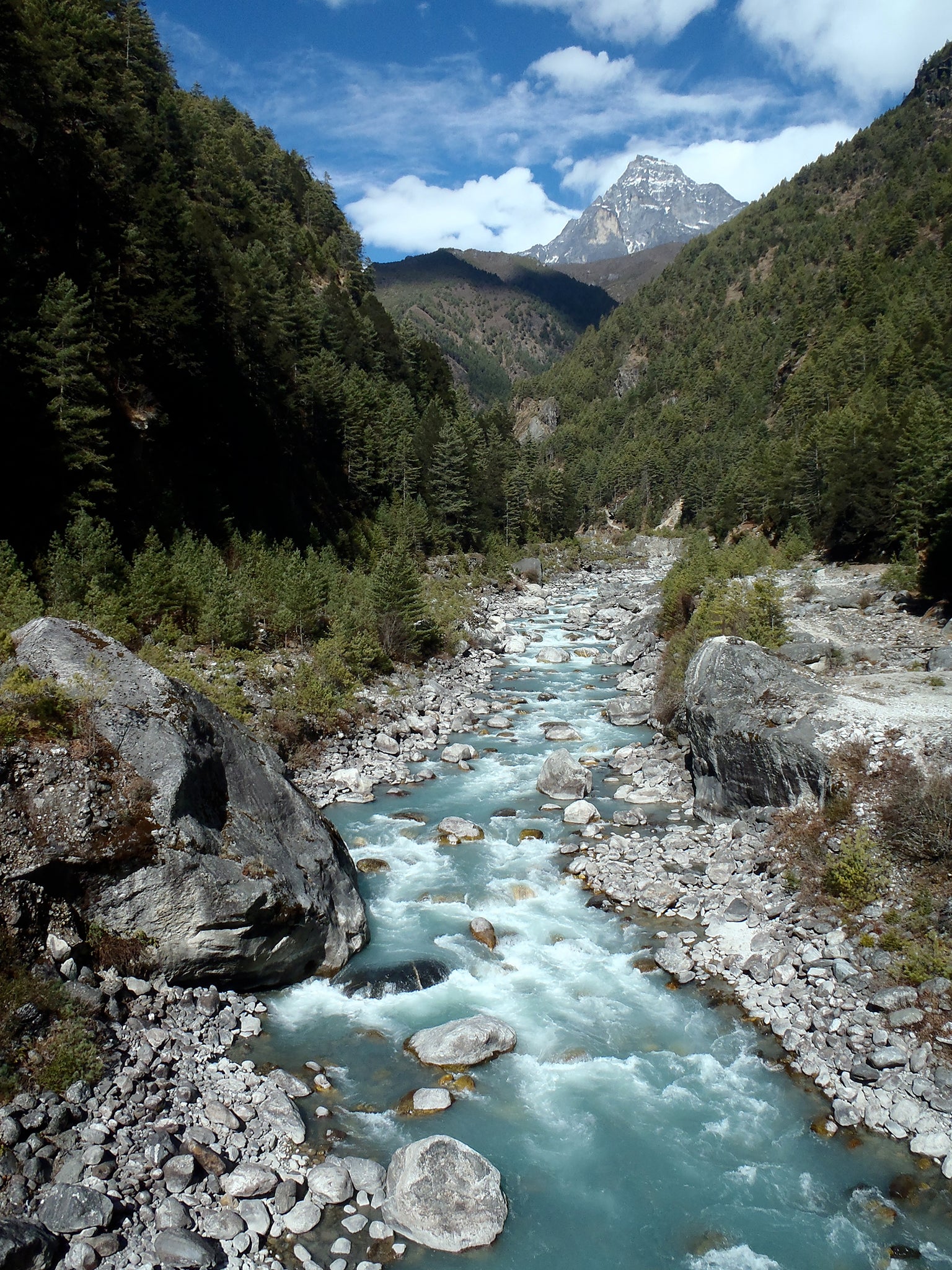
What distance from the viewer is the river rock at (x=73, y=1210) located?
5879 mm

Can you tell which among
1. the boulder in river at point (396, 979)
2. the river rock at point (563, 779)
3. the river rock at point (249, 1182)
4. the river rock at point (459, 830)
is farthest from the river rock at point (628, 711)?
the river rock at point (249, 1182)

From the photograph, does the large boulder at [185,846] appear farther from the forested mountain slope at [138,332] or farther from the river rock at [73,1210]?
the forested mountain slope at [138,332]

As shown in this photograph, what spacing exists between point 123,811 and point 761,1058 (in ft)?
31.4

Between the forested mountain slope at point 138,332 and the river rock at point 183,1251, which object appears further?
the forested mountain slope at point 138,332

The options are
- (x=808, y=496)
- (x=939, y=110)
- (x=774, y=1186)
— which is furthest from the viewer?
(x=939, y=110)

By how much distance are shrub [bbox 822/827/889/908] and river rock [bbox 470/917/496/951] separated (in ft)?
19.9

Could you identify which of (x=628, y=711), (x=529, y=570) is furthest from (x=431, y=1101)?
(x=529, y=570)

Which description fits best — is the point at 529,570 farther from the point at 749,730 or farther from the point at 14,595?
the point at 14,595

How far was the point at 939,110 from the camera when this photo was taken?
6841 inches

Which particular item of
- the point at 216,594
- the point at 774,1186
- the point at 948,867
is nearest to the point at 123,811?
the point at 774,1186

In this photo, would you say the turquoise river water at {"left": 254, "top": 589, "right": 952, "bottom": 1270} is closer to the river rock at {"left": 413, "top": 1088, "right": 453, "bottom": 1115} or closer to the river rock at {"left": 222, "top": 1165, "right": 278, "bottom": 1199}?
the river rock at {"left": 413, "top": 1088, "right": 453, "bottom": 1115}

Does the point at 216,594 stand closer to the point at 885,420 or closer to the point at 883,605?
the point at 883,605

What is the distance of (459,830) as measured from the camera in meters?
16.7

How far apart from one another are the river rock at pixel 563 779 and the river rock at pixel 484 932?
6.45 metres
